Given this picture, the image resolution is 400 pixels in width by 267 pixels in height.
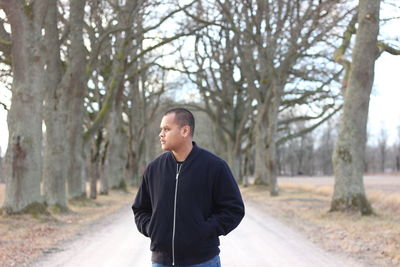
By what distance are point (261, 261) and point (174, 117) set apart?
5.11 m

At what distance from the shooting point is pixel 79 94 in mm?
17406

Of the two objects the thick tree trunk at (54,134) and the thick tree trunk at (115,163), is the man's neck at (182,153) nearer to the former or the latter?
the thick tree trunk at (54,134)

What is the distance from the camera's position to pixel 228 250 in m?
9.29

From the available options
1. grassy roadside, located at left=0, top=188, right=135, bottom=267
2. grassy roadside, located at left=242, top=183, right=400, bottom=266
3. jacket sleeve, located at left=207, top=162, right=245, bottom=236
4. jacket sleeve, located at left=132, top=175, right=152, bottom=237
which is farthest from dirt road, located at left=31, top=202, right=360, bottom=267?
jacket sleeve, located at left=207, top=162, right=245, bottom=236

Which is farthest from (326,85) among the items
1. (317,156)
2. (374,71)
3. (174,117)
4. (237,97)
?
(317,156)

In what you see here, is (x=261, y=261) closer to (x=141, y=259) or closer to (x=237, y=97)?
(x=141, y=259)

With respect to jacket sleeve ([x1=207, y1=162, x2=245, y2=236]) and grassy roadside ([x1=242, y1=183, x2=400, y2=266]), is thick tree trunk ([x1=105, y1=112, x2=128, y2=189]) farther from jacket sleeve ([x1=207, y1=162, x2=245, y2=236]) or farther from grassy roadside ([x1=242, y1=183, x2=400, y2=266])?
jacket sleeve ([x1=207, y1=162, x2=245, y2=236])

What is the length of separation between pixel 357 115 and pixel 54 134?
909 centimetres

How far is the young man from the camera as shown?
3.53m

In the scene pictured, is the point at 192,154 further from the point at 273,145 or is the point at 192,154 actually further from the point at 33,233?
the point at 273,145

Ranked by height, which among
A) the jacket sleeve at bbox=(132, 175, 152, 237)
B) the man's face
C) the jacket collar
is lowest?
the jacket sleeve at bbox=(132, 175, 152, 237)

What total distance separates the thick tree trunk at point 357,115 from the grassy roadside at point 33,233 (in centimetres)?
722

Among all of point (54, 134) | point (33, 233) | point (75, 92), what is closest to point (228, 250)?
point (33, 233)

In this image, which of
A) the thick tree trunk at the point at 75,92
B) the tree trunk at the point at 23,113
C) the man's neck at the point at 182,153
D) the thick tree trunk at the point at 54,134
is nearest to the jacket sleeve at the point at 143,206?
the man's neck at the point at 182,153
